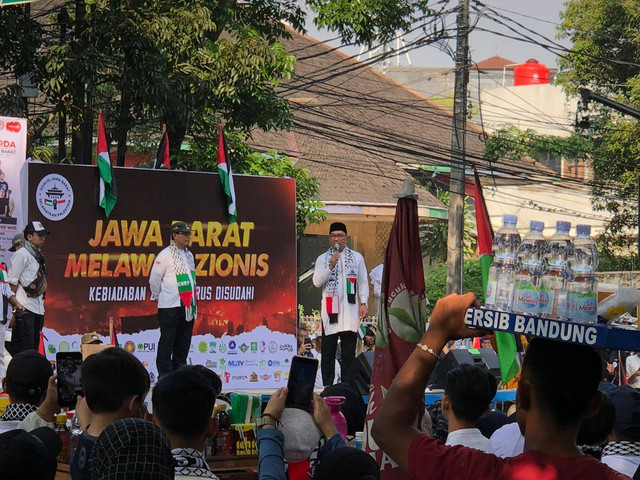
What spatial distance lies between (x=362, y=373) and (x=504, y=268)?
243 inches

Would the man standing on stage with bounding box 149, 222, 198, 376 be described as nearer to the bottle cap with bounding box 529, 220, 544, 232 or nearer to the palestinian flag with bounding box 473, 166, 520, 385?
the palestinian flag with bounding box 473, 166, 520, 385

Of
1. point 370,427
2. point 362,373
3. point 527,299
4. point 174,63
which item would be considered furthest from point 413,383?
point 174,63

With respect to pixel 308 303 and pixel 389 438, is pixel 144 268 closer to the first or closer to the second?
pixel 389 438

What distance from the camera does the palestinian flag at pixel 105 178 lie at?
13.0 meters

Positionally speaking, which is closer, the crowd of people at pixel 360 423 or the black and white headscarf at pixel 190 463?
the crowd of people at pixel 360 423

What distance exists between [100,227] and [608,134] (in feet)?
69.6

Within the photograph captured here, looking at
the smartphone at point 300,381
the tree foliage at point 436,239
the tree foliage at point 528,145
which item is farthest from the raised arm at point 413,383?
the tree foliage at point 436,239

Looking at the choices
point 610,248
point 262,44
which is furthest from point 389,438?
point 610,248

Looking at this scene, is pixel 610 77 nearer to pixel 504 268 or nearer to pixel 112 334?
pixel 112 334

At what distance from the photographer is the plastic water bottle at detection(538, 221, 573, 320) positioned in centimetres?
295

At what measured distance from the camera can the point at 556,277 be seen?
10.2 ft

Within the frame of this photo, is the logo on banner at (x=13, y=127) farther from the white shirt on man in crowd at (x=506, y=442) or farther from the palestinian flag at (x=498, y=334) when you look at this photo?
the white shirt on man in crowd at (x=506, y=442)

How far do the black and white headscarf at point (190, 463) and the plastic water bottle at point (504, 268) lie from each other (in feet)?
3.63

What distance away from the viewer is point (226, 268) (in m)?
14.1
